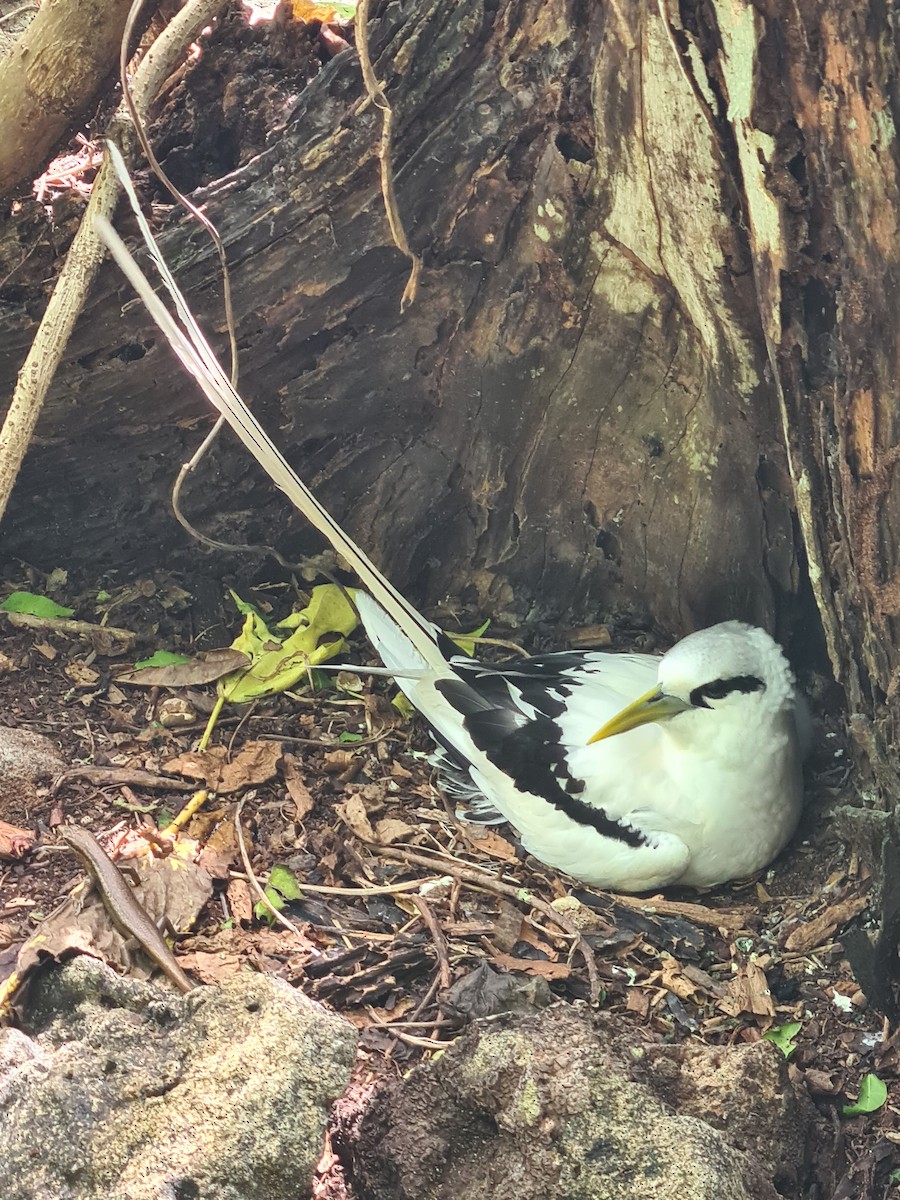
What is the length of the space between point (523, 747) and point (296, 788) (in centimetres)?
74

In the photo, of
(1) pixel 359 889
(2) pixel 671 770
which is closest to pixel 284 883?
(1) pixel 359 889

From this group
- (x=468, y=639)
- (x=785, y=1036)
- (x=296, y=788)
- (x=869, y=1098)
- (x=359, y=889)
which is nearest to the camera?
(x=869, y=1098)

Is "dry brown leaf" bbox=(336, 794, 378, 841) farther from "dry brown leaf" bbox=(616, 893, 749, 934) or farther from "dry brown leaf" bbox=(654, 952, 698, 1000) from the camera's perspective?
"dry brown leaf" bbox=(654, 952, 698, 1000)

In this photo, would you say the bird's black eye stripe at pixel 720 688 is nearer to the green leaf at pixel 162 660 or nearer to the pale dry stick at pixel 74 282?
the green leaf at pixel 162 660

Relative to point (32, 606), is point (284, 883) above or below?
below

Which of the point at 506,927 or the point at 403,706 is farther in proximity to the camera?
the point at 403,706

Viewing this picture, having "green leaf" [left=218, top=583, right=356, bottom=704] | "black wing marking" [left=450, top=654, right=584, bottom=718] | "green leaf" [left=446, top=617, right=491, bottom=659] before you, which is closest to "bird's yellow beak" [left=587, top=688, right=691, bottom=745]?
"black wing marking" [left=450, top=654, right=584, bottom=718]

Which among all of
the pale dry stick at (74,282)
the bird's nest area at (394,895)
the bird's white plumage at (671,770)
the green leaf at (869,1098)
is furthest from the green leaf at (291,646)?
the green leaf at (869,1098)

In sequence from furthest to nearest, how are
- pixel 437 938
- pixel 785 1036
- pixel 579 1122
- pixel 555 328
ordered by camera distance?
pixel 555 328, pixel 437 938, pixel 785 1036, pixel 579 1122

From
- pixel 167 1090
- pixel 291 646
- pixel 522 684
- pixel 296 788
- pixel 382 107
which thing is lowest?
pixel 522 684

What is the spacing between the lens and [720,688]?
327cm

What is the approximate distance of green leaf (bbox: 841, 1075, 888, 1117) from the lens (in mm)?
2336

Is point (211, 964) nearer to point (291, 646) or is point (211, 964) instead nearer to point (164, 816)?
point (164, 816)

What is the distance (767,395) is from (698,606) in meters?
1.02
